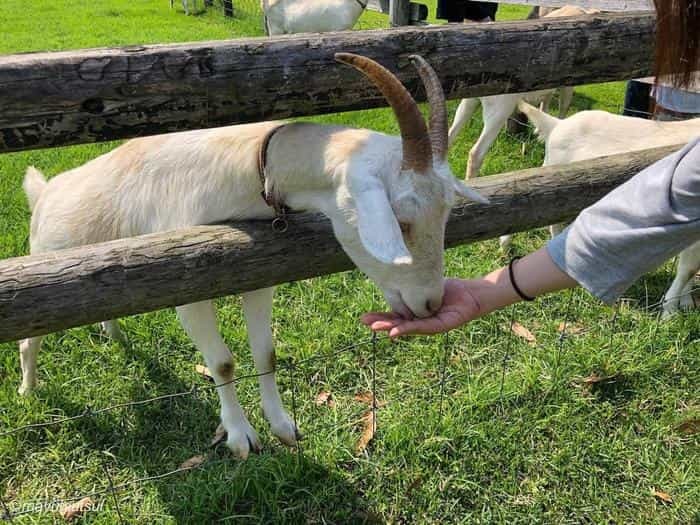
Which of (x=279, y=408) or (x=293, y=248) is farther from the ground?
(x=293, y=248)

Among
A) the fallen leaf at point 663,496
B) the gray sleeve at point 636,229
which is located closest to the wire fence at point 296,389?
the fallen leaf at point 663,496

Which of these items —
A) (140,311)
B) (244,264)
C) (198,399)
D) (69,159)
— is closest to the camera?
(140,311)

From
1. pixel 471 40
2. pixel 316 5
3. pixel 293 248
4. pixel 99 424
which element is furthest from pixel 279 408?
pixel 316 5

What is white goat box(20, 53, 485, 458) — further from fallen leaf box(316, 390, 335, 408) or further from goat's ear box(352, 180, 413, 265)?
fallen leaf box(316, 390, 335, 408)

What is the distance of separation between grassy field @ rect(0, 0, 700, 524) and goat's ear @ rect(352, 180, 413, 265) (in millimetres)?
1282

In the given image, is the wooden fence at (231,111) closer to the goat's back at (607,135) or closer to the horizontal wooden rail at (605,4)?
the goat's back at (607,135)

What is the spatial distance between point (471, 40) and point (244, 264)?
1.22 m

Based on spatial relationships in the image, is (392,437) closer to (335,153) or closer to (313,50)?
(335,153)

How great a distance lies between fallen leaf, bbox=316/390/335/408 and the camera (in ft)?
10.5

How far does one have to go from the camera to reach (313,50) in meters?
2.17

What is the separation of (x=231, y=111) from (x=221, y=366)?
1.24 m

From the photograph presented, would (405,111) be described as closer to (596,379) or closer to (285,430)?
(285,430)

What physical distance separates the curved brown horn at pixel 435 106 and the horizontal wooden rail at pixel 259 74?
37cm

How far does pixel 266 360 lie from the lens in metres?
3.02
